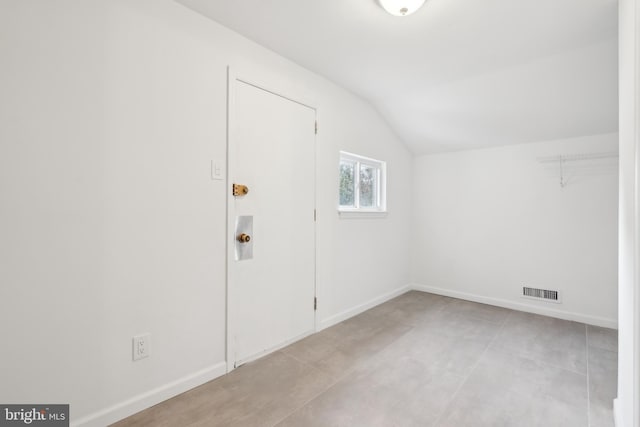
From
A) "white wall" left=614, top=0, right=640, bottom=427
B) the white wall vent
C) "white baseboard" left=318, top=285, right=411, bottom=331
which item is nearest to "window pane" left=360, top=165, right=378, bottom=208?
"white baseboard" left=318, top=285, right=411, bottom=331

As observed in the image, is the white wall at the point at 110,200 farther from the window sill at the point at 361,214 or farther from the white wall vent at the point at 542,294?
the white wall vent at the point at 542,294

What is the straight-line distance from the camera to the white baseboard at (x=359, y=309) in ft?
9.06

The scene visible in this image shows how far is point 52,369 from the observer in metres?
1.36

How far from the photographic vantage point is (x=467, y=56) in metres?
2.31

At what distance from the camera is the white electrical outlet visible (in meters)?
1.60

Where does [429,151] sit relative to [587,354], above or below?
above

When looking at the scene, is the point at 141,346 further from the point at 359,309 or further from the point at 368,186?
the point at 368,186

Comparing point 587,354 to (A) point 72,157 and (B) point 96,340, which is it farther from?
(A) point 72,157

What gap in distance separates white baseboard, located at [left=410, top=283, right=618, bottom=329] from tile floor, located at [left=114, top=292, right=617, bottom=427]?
0.42 feet

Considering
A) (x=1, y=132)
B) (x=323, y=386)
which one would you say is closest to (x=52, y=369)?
(x=1, y=132)

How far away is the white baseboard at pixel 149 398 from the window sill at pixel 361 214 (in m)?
1.66

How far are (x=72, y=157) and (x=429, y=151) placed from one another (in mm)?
3760

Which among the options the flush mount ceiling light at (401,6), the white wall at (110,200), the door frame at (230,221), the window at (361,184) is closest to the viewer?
the white wall at (110,200)

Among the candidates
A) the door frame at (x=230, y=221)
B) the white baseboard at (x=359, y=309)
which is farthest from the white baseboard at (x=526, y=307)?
the door frame at (x=230, y=221)
